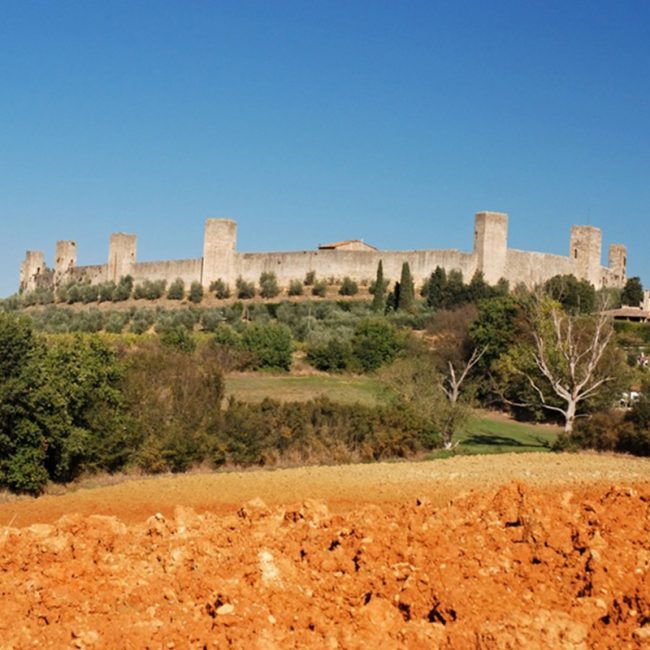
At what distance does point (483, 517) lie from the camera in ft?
28.3

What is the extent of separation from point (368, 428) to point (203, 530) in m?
13.8

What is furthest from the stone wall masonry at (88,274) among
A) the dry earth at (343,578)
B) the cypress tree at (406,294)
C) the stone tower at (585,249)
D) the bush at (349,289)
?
the dry earth at (343,578)

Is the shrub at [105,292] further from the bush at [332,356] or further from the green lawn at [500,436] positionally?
the green lawn at [500,436]

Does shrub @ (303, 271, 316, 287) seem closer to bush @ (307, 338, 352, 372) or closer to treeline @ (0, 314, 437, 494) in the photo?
bush @ (307, 338, 352, 372)

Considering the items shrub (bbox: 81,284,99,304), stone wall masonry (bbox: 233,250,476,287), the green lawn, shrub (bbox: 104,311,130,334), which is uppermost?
stone wall masonry (bbox: 233,250,476,287)

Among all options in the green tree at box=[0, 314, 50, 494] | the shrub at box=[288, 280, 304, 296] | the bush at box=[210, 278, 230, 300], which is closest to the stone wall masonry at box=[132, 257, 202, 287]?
the bush at box=[210, 278, 230, 300]

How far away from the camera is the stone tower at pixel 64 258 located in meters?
63.6

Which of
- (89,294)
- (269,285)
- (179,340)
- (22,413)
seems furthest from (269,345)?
(22,413)

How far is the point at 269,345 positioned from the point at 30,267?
114 feet

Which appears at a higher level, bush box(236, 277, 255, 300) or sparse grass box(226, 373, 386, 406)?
bush box(236, 277, 255, 300)

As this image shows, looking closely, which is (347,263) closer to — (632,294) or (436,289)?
(436,289)

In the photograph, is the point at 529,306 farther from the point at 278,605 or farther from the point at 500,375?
the point at 278,605

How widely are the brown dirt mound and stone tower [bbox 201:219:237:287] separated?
45314 millimetres

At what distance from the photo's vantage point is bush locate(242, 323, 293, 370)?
1479 inches
